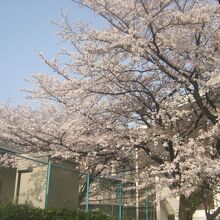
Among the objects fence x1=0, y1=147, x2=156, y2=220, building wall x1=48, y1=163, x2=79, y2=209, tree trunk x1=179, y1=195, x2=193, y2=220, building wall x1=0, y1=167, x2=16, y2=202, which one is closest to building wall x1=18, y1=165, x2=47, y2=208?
fence x1=0, y1=147, x2=156, y2=220

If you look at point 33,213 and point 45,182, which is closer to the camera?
point 33,213

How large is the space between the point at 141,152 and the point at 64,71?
3.87m

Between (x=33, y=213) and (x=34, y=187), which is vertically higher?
(x=34, y=187)

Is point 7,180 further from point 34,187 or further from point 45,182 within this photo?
point 45,182

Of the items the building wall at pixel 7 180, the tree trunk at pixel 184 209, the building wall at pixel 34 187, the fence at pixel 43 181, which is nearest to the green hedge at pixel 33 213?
the fence at pixel 43 181

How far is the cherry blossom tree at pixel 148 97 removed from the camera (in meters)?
9.08

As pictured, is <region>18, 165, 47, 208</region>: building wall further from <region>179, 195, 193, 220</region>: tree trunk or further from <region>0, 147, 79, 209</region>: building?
<region>179, 195, 193, 220</region>: tree trunk

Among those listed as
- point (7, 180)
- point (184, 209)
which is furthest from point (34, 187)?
point (184, 209)

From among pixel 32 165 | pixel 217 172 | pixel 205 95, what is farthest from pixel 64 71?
pixel 217 172

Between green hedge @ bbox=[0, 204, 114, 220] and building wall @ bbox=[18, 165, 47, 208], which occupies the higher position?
building wall @ bbox=[18, 165, 47, 208]

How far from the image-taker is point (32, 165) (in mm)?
11445

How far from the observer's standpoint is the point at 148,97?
11.2 metres

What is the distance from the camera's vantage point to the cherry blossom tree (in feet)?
29.8

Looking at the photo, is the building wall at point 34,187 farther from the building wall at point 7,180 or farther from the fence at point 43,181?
the building wall at point 7,180
